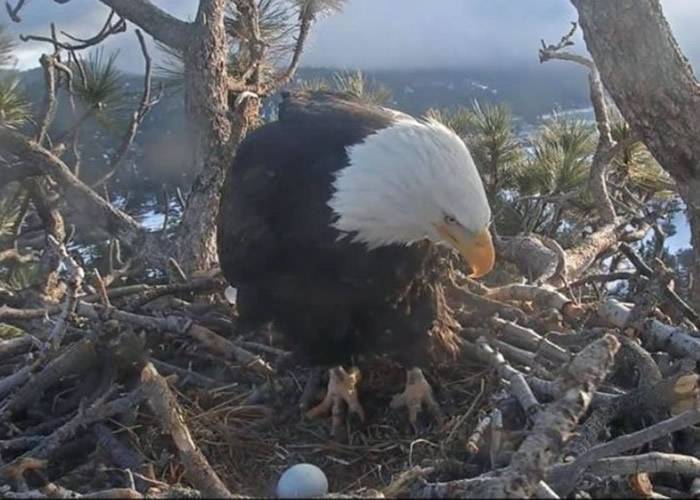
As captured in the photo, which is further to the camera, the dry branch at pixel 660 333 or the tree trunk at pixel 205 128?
the tree trunk at pixel 205 128

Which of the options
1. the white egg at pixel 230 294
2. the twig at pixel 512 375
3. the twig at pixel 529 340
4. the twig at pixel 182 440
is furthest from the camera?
Result: the white egg at pixel 230 294

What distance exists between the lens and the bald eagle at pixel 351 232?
8.10ft

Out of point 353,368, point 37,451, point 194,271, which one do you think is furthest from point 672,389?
point 194,271

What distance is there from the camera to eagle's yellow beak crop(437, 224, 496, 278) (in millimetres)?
2467

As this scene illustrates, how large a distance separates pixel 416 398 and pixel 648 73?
1128mm

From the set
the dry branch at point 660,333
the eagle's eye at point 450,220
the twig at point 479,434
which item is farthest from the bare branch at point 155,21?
the twig at point 479,434

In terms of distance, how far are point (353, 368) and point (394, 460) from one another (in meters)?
0.47

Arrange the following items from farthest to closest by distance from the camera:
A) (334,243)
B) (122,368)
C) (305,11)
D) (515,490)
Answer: (305,11)
(122,368)
(334,243)
(515,490)

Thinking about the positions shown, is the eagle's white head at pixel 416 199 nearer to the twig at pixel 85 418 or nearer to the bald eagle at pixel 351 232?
the bald eagle at pixel 351 232

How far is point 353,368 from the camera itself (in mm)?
3107

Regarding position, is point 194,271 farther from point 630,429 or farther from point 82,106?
point 630,429

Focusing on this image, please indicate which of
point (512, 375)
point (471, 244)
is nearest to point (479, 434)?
point (512, 375)

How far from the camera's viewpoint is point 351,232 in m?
2.49

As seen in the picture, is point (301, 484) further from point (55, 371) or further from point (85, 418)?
point (55, 371)
